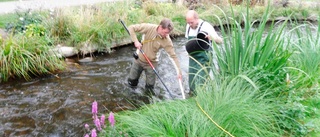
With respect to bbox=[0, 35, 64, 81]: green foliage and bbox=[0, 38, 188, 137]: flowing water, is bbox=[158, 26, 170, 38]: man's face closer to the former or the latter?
bbox=[0, 38, 188, 137]: flowing water

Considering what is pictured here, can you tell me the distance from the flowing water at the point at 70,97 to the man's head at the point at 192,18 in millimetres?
1426

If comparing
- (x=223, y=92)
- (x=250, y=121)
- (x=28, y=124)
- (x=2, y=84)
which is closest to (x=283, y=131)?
(x=250, y=121)

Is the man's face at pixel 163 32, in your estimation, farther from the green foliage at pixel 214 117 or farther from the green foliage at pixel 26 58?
the green foliage at pixel 26 58

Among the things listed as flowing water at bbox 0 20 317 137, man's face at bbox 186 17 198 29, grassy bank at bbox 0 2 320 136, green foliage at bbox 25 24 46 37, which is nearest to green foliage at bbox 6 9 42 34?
green foliage at bbox 25 24 46 37

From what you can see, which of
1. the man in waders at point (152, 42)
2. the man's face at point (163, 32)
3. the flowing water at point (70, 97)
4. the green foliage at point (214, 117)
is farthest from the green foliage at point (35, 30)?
the green foliage at point (214, 117)

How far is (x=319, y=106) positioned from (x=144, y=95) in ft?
9.82

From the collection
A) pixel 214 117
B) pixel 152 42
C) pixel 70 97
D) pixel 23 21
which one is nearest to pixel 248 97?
pixel 214 117

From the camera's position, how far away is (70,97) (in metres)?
5.55

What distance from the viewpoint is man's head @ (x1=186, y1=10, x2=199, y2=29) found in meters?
4.69

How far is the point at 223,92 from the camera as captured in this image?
3.28 metres

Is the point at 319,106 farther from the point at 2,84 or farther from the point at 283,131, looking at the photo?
the point at 2,84

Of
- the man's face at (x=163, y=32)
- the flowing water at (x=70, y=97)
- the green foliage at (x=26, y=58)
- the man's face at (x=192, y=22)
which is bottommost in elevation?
the flowing water at (x=70, y=97)

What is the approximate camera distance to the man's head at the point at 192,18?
4.69 metres

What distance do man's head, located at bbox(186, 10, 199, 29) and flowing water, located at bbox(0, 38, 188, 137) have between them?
56.1 inches
